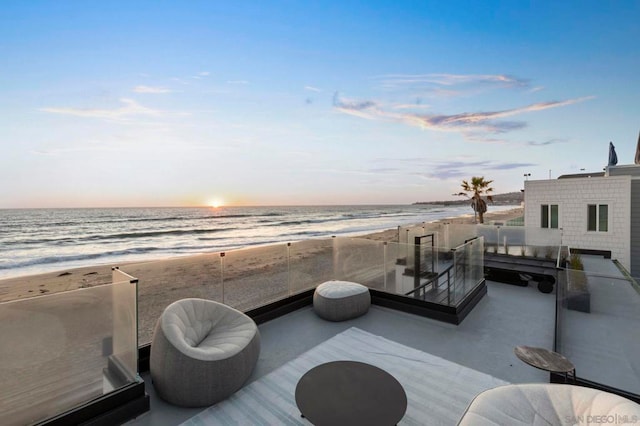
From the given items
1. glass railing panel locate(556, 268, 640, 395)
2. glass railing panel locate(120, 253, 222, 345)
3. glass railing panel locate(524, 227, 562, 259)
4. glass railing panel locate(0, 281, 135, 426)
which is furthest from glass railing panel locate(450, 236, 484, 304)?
glass railing panel locate(0, 281, 135, 426)

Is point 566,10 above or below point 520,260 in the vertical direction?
above

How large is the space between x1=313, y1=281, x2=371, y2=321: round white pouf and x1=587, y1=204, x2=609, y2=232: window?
946 centimetres

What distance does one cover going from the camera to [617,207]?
8867mm

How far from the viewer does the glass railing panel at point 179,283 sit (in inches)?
153

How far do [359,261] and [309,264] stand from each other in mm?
937

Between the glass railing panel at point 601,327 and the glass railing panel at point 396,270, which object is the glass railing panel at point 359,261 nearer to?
the glass railing panel at point 396,270

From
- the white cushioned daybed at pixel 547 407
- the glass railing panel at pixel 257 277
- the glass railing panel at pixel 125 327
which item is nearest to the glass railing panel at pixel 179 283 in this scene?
the glass railing panel at pixel 257 277

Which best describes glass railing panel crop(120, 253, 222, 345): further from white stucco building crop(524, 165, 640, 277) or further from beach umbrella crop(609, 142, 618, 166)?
beach umbrella crop(609, 142, 618, 166)

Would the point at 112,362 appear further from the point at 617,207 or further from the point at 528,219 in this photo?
the point at 617,207

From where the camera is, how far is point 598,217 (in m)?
9.19

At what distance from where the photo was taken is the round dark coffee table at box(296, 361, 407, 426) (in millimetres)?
1829

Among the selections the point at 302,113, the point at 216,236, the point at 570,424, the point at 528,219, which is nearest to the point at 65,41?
the point at 302,113

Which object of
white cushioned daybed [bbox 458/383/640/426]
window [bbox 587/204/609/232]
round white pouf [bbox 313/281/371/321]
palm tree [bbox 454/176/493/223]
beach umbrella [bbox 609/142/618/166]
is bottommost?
round white pouf [bbox 313/281/371/321]

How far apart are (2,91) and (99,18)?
477 centimetres
